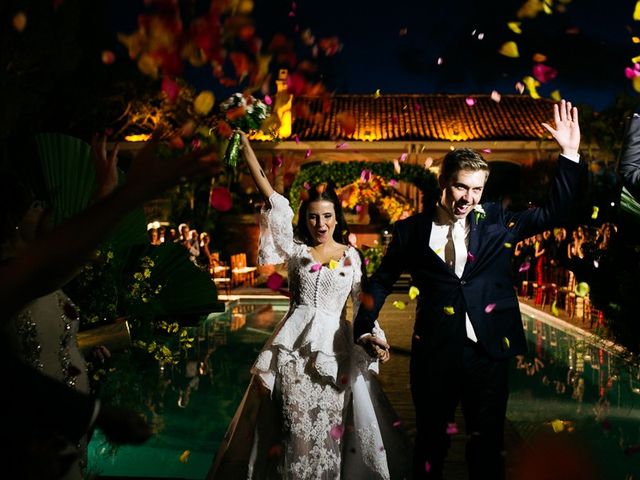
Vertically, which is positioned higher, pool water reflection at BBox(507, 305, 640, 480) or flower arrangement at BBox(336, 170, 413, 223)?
flower arrangement at BBox(336, 170, 413, 223)

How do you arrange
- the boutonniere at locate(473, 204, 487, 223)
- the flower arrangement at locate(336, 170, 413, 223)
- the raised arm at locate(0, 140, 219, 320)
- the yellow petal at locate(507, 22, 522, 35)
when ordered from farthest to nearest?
1. the flower arrangement at locate(336, 170, 413, 223)
2. the yellow petal at locate(507, 22, 522, 35)
3. the boutonniere at locate(473, 204, 487, 223)
4. the raised arm at locate(0, 140, 219, 320)

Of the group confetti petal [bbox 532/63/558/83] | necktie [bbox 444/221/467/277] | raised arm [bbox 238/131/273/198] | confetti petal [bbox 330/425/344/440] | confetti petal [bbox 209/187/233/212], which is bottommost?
confetti petal [bbox 330/425/344/440]

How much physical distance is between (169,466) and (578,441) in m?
3.30

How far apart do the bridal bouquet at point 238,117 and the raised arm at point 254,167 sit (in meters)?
0.04

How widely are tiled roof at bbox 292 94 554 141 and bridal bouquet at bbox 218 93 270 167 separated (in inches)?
751

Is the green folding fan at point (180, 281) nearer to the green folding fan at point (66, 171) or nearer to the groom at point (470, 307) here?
the green folding fan at point (66, 171)

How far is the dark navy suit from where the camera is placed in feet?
11.2

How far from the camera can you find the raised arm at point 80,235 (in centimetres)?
127

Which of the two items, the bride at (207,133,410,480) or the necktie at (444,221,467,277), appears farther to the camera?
the bride at (207,133,410,480)

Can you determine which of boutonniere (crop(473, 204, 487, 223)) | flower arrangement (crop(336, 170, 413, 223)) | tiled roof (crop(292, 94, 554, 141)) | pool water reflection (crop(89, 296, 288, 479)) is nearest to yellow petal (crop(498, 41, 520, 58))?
boutonniere (crop(473, 204, 487, 223))

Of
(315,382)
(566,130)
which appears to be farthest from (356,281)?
(566,130)

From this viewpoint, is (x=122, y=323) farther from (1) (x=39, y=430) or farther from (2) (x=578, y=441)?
(2) (x=578, y=441)

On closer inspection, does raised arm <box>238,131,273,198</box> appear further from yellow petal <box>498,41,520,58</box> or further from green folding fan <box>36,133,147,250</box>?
yellow petal <box>498,41,520,58</box>

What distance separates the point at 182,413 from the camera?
6676 millimetres
